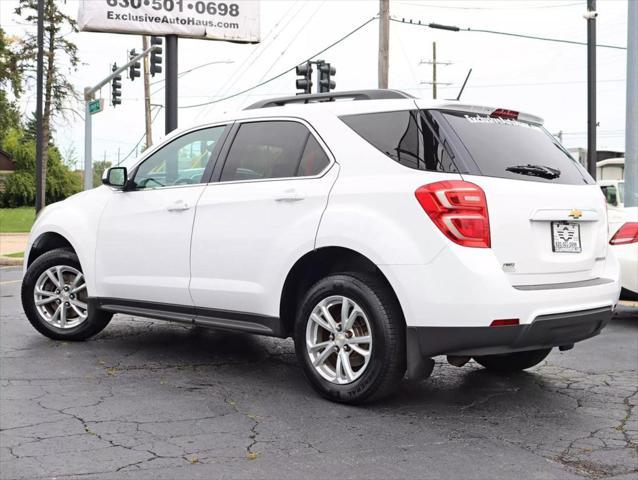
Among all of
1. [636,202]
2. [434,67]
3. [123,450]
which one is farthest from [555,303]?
[434,67]

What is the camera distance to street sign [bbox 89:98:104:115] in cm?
2287

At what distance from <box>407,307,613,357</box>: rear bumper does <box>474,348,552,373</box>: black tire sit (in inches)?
42.9

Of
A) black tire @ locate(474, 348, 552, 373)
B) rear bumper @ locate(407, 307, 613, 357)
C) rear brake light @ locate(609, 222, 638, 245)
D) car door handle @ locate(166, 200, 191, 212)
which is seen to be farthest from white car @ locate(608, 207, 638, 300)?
car door handle @ locate(166, 200, 191, 212)

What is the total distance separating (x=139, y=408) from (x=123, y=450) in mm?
816

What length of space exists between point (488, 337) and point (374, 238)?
34.0 inches

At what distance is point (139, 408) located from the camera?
492 cm

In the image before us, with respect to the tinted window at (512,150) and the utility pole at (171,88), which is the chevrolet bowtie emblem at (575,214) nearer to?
the tinted window at (512,150)

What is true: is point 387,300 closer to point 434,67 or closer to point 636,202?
point 636,202

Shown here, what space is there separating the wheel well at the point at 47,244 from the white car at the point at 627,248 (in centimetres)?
534

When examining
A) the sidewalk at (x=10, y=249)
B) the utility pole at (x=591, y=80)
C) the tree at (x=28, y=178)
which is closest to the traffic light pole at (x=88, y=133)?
the sidewalk at (x=10, y=249)

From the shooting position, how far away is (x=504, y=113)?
17.2 feet

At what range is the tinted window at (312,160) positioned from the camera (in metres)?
5.29

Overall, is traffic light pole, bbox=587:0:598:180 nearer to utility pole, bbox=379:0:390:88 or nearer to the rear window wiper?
utility pole, bbox=379:0:390:88

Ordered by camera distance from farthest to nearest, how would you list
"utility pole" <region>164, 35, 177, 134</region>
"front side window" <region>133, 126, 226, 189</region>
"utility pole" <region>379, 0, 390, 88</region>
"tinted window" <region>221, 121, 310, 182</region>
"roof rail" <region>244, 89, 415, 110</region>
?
"utility pole" <region>379, 0, 390, 88</region>, "utility pole" <region>164, 35, 177, 134</region>, "front side window" <region>133, 126, 226, 189</region>, "tinted window" <region>221, 121, 310, 182</region>, "roof rail" <region>244, 89, 415, 110</region>
